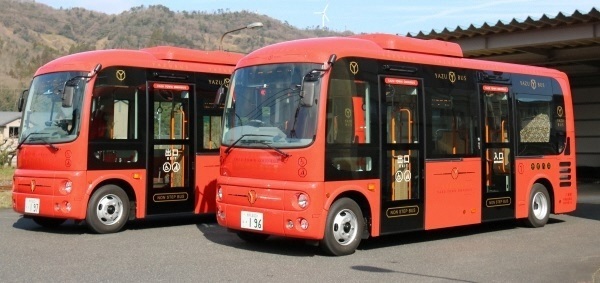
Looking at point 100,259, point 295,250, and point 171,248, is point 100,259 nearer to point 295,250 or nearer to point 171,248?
point 171,248

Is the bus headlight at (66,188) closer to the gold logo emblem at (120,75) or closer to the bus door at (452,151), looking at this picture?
the gold logo emblem at (120,75)

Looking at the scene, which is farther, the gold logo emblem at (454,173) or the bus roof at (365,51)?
the gold logo emblem at (454,173)

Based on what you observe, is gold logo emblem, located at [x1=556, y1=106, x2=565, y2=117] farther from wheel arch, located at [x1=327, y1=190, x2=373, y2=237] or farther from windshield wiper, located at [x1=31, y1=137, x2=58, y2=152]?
windshield wiper, located at [x1=31, y1=137, x2=58, y2=152]

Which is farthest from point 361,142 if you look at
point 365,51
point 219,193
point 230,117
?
point 219,193

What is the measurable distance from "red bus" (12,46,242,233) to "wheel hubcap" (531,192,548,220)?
559cm

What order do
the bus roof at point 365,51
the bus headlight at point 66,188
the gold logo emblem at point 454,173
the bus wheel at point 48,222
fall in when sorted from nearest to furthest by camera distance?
the bus roof at point 365,51
the gold logo emblem at point 454,173
the bus headlight at point 66,188
the bus wheel at point 48,222

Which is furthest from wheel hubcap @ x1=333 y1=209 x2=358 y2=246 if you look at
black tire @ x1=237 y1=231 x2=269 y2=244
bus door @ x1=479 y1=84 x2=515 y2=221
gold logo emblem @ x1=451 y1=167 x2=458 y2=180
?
bus door @ x1=479 y1=84 x2=515 y2=221

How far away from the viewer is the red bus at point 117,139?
11703mm

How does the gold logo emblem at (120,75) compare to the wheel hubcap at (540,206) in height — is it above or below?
above

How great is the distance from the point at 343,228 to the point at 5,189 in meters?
15.0

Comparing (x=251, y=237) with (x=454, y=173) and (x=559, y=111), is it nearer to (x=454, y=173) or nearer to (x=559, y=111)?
(x=454, y=173)

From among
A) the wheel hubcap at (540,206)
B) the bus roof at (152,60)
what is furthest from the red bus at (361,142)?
the bus roof at (152,60)

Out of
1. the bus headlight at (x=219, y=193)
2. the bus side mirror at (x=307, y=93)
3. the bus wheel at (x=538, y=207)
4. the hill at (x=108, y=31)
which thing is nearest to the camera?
the bus side mirror at (x=307, y=93)

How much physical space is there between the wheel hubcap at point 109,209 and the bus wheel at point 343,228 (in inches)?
158
